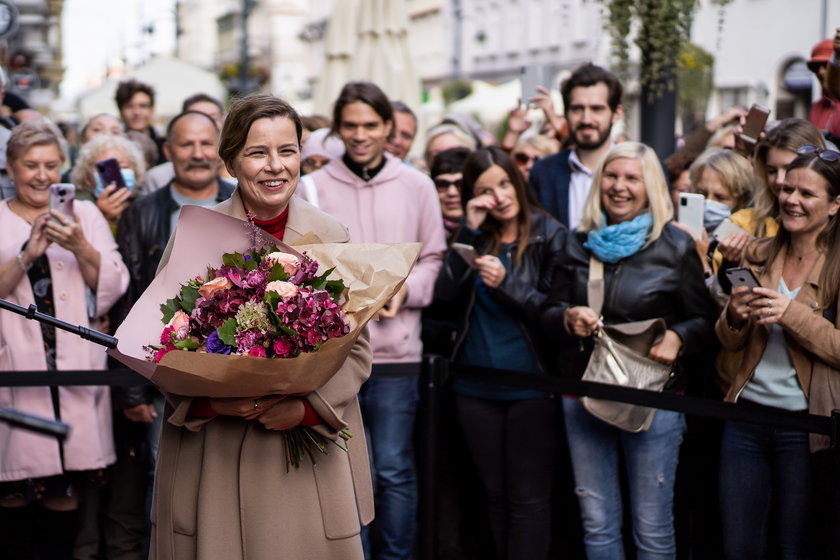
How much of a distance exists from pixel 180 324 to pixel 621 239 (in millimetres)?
2340

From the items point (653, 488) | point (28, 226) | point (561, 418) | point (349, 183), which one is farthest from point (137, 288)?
point (653, 488)

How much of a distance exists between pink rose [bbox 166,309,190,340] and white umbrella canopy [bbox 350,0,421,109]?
7698 mm

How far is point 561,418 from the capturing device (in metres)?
5.41

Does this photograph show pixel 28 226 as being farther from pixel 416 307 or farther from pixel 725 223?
pixel 725 223

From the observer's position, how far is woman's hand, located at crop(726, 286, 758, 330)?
14.6 feet

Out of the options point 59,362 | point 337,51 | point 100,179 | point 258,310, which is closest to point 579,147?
point 100,179

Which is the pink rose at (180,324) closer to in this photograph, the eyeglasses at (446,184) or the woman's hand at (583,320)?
the woman's hand at (583,320)

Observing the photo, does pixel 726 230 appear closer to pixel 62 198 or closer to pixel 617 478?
pixel 617 478

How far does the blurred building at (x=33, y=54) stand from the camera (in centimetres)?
2038

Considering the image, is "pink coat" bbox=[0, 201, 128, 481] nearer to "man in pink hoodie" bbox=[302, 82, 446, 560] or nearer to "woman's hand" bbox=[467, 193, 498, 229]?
"man in pink hoodie" bbox=[302, 82, 446, 560]

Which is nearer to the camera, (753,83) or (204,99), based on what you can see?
(204,99)

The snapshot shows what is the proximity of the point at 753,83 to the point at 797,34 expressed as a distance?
80.7 inches

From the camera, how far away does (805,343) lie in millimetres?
4398

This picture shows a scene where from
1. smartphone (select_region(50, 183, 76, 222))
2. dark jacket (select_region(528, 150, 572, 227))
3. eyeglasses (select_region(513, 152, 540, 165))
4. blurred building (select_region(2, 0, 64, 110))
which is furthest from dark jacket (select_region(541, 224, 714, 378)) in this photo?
blurred building (select_region(2, 0, 64, 110))
